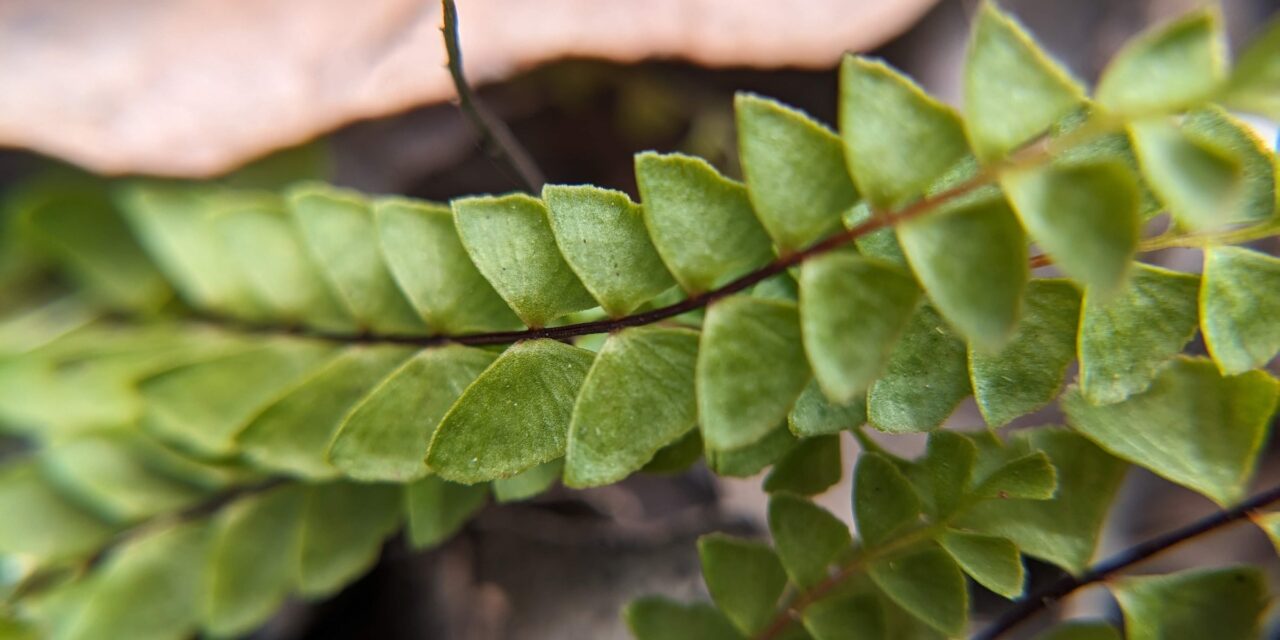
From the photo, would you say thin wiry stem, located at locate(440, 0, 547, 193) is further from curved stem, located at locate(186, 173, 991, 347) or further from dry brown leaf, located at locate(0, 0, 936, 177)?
dry brown leaf, located at locate(0, 0, 936, 177)

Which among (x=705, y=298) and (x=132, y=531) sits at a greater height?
(x=705, y=298)

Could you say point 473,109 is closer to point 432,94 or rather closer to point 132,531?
point 432,94

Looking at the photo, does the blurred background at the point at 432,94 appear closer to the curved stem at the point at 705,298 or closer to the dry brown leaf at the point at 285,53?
the dry brown leaf at the point at 285,53

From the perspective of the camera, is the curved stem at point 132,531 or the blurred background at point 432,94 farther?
the blurred background at point 432,94

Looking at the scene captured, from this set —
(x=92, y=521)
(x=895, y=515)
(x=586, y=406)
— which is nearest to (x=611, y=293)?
(x=586, y=406)

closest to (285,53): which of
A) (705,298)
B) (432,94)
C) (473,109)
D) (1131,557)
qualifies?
(432,94)

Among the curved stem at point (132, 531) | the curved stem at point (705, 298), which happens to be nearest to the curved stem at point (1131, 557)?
the curved stem at point (705, 298)

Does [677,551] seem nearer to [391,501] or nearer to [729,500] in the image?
[729,500]
